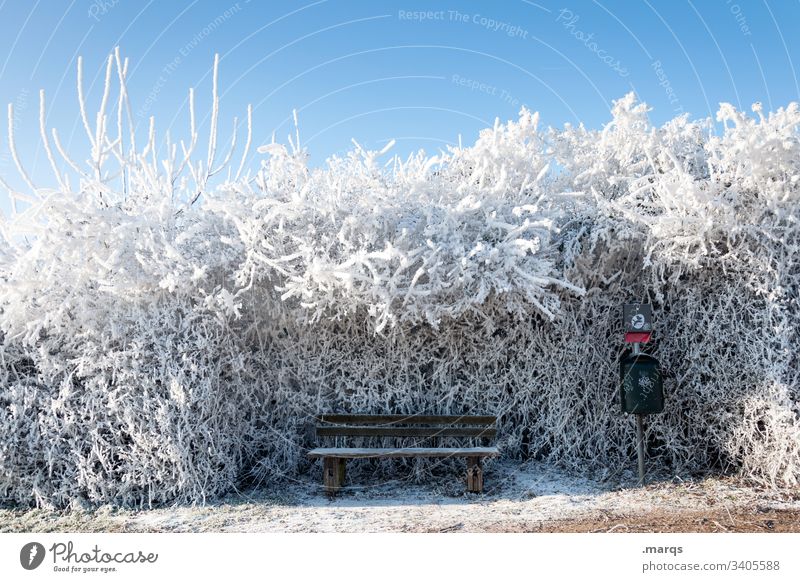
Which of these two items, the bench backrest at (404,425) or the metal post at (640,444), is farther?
the bench backrest at (404,425)

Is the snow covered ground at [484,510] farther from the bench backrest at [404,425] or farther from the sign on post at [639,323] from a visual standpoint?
the sign on post at [639,323]

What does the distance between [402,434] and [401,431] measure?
0.09 feet

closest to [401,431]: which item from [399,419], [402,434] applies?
[402,434]

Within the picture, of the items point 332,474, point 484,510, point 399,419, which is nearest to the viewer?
point 484,510

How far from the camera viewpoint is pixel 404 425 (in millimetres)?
5719

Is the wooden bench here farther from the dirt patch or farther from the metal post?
the metal post

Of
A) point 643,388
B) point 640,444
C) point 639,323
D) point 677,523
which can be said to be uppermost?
point 639,323

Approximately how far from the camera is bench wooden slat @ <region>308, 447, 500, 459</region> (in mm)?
5223

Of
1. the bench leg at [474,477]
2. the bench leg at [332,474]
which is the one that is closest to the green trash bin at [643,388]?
the bench leg at [474,477]

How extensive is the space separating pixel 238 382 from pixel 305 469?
0.99 metres

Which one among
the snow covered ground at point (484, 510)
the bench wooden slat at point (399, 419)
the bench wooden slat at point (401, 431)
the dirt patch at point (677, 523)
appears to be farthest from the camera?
the bench wooden slat at point (399, 419)

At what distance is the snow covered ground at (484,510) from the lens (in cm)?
445

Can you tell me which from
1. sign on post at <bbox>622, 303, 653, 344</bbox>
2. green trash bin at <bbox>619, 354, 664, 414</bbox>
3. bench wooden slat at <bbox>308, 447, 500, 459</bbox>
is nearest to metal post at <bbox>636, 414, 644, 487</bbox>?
green trash bin at <bbox>619, 354, 664, 414</bbox>

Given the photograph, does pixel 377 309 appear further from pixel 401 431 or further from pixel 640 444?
pixel 640 444
